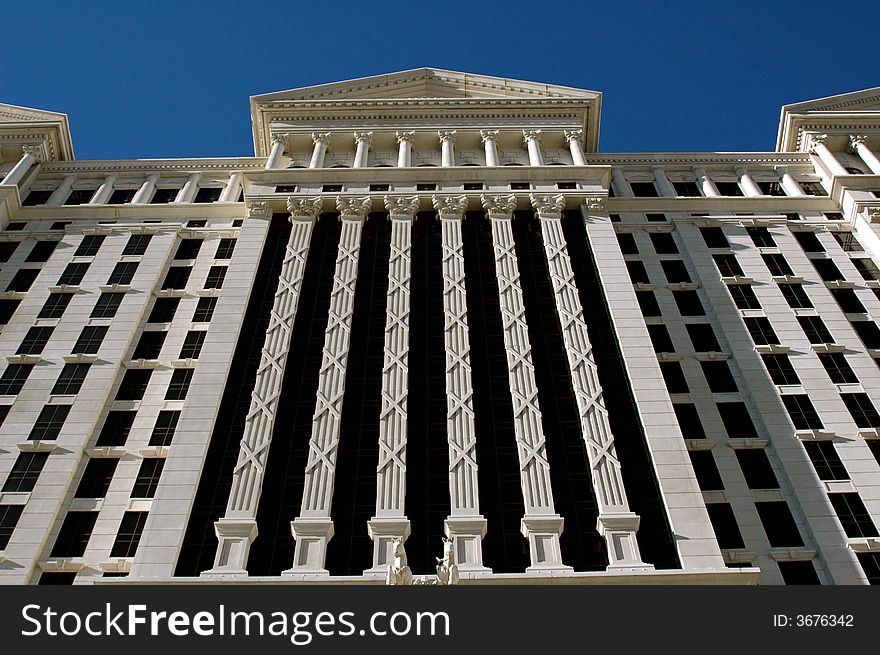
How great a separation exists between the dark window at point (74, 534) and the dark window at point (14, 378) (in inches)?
382

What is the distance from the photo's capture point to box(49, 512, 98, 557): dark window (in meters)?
40.1

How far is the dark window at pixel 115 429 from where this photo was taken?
45219mm

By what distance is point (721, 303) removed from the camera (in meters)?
54.5

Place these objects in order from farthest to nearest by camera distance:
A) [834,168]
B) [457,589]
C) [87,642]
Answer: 1. [834,168]
2. [457,589]
3. [87,642]

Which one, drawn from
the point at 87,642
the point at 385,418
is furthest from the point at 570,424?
the point at 87,642

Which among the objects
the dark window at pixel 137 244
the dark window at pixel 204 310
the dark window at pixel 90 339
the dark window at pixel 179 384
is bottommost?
the dark window at pixel 179 384

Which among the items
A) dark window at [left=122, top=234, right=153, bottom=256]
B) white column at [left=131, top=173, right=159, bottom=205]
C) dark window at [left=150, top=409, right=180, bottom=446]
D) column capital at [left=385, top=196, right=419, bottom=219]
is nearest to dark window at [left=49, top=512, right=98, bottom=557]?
dark window at [left=150, top=409, right=180, bottom=446]

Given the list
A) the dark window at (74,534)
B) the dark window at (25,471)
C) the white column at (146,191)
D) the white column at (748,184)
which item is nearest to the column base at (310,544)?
the dark window at (74,534)

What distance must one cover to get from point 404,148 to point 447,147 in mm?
3076

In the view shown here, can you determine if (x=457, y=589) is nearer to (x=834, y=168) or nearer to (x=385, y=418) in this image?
(x=385, y=418)

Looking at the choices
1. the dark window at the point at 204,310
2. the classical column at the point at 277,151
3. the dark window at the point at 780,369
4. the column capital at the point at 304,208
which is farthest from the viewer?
the classical column at the point at 277,151

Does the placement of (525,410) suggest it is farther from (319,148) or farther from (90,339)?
(319,148)

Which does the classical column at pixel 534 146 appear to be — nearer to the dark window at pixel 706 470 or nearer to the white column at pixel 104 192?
the dark window at pixel 706 470

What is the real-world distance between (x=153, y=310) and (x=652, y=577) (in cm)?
3312
